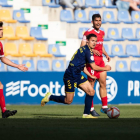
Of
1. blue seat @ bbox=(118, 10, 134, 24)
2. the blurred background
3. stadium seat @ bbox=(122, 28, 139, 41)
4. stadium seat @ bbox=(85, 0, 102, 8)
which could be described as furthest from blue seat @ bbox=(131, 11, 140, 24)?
stadium seat @ bbox=(85, 0, 102, 8)

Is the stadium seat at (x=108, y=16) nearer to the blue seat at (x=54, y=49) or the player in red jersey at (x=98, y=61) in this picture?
the blue seat at (x=54, y=49)

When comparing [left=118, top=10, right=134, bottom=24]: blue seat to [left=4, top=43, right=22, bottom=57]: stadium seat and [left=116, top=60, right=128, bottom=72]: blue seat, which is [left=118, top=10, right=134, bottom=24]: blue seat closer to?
[left=116, top=60, right=128, bottom=72]: blue seat

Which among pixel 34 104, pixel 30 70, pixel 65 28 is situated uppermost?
pixel 65 28

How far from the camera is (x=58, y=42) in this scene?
1594 centimetres

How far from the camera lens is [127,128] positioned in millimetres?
6043

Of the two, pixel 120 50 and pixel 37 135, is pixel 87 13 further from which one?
pixel 37 135

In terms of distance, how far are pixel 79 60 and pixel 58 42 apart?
791 centimetres

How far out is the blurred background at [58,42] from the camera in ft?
42.6

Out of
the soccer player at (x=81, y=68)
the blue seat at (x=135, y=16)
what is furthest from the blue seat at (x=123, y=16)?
the soccer player at (x=81, y=68)

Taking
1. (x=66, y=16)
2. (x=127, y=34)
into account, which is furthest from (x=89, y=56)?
(x=127, y=34)

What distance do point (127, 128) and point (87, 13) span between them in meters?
11.0

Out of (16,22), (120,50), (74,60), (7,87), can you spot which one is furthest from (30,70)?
(74,60)

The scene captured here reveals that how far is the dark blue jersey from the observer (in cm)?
801

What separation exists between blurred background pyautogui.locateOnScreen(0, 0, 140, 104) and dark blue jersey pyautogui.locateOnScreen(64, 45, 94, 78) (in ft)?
16.2
